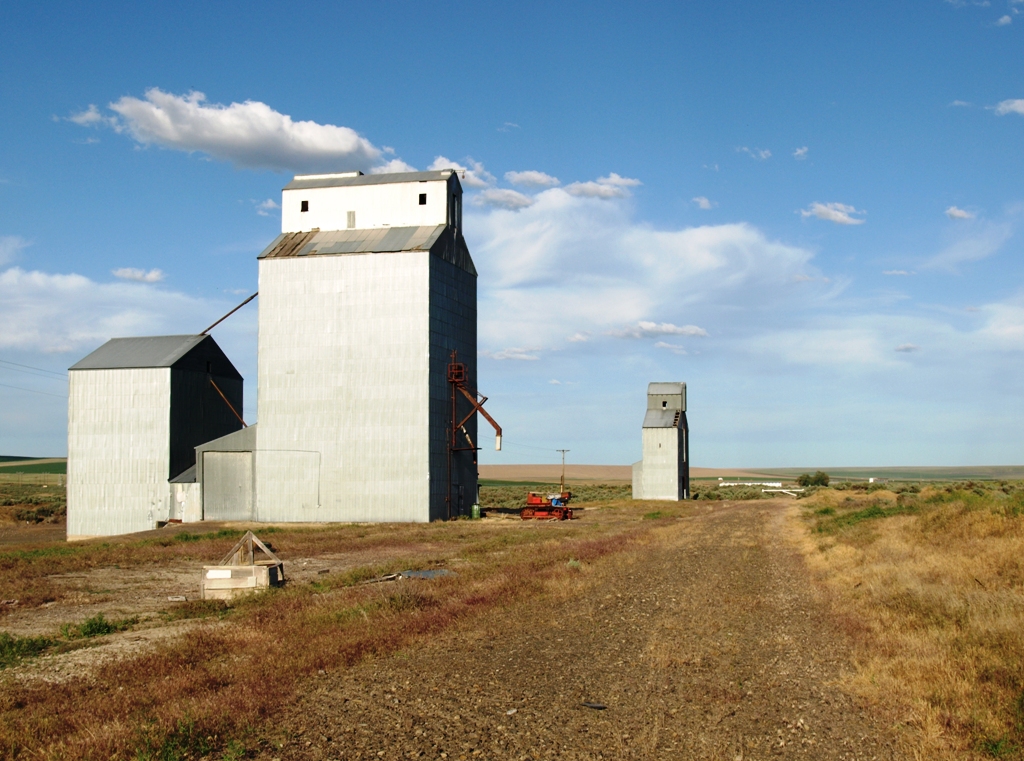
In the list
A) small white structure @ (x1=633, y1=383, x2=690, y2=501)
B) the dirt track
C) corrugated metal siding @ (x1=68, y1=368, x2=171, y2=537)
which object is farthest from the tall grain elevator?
small white structure @ (x1=633, y1=383, x2=690, y2=501)

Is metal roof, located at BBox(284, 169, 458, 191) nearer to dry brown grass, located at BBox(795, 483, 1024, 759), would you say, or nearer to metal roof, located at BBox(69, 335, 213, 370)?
metal roof, located at BBox(69, 335, 213, 370)

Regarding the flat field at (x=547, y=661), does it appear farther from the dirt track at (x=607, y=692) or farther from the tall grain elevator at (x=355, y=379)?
the tall grain elevator at (x=355, y=379)

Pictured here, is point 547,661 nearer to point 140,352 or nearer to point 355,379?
point 355,379

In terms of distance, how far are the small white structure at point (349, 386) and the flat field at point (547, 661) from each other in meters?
22.3

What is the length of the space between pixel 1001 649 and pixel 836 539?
17999mm

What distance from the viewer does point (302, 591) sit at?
1692 cm

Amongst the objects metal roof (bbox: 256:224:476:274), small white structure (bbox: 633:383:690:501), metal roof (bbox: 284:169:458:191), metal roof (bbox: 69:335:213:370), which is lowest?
small white structure (bbox: 633:383:690:501)

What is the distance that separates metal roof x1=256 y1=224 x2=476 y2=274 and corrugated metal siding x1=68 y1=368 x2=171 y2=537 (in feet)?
31.0

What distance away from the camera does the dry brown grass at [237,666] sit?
7.36 metres

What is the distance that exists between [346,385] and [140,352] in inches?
535

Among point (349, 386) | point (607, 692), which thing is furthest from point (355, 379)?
point (607, 692)

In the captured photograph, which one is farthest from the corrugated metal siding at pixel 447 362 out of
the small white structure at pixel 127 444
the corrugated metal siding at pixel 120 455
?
the corrugated metal siding at pixel 120 455

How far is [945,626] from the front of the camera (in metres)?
11.3

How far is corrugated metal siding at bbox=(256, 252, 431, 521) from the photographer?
43500 mm
